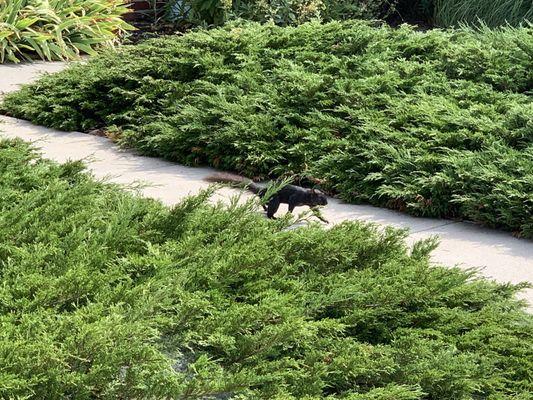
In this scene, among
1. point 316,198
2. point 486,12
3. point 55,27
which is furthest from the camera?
point 486,12

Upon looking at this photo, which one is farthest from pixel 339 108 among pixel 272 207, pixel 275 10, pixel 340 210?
pixel 275 10

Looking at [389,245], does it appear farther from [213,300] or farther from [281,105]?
[281,105]

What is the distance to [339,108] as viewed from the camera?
8320 mm

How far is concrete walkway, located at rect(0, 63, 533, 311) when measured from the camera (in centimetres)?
→ 609

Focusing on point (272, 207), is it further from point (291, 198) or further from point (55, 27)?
point (55, 27)

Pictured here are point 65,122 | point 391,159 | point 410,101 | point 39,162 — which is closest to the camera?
Answer: point 39,162

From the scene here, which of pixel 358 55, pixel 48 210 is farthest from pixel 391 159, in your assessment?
pixel 48 210

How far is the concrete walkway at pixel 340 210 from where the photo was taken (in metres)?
6.09

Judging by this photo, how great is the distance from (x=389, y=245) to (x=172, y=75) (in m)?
4.39

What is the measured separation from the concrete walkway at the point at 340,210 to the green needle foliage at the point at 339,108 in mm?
131

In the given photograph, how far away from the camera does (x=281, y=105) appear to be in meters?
8.58

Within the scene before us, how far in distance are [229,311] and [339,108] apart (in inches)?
155

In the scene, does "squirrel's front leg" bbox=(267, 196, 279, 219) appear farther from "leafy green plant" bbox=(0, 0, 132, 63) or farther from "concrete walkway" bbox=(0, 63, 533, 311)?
"leafy green plant" bbox=(0, 0, 132, 63)

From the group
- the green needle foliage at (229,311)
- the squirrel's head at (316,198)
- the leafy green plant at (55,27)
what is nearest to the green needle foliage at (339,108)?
the squirrel's head at (316,198)
